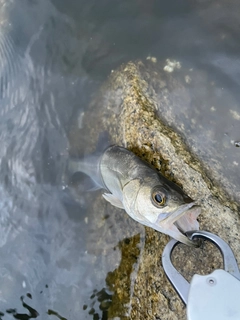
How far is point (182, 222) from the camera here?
3.49 meters

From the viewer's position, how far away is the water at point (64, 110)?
490cm

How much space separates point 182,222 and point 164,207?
236mm

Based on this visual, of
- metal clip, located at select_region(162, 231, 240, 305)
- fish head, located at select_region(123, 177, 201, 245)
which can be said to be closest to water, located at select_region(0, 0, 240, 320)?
fish head, located at select_region(123, 177, 201, 245)

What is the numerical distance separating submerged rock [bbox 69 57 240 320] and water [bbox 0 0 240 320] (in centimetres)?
7

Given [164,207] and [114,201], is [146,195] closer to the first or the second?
[164,207]

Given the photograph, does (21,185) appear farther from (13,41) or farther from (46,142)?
(13,41)

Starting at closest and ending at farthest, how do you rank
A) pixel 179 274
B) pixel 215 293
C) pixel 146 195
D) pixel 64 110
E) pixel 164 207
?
1. pixel 215 293
2. pixel 179 274
3. pixel 164 207
4. pixel 146 195
5. pixel 64 110

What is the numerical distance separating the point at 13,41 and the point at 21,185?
83.5 inches

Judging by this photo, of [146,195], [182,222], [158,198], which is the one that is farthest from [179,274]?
[146,195]

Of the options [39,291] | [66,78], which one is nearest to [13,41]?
[66,78]

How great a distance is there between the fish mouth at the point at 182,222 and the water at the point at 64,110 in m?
1.27

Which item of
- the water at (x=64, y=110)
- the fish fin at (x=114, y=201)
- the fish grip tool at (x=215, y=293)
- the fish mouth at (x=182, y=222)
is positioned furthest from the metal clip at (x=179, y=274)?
the water at (x=64, y=110)

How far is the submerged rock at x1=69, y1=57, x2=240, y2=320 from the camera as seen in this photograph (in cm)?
380

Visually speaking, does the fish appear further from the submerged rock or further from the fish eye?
the submerged rock
